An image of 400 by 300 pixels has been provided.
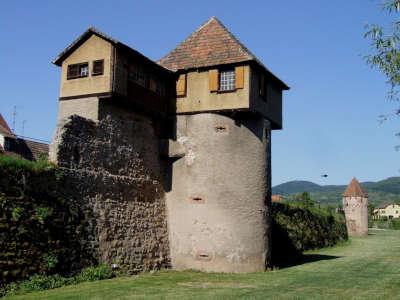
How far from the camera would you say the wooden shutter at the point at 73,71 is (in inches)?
778

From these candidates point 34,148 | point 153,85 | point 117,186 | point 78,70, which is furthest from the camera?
point 34,148

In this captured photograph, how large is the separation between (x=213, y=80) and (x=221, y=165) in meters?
3.72

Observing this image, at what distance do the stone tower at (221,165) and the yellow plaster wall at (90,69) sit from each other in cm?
408

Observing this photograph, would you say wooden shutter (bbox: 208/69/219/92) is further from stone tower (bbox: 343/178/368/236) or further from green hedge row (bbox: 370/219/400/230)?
green hedge row (bbox: 370/219/400/230)

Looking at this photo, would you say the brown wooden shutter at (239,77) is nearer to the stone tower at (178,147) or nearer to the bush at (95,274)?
A: the stone tower at (178,147)

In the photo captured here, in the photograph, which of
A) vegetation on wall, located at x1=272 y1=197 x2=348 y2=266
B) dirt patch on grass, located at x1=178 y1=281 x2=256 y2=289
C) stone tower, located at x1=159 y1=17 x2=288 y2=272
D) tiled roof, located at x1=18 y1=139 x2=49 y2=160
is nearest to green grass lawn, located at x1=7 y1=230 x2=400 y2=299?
dirt patch on grass, located at x1=178 y1=281 x2=256 y2=289

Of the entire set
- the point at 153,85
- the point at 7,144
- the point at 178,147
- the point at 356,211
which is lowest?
the point at 356,211

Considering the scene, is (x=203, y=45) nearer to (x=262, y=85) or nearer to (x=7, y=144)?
(x=262, y=85)

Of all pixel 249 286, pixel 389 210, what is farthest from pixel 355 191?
pixel 389 210

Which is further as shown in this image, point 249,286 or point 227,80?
point 227,80

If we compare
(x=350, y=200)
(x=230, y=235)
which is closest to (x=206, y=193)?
(x=230, y=235)

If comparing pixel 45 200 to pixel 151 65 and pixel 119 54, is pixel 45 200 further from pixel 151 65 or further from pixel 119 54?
pixel 151 65

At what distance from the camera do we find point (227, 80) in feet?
69.7

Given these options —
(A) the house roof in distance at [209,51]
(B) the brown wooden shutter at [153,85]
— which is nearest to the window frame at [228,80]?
(A) the house roof in distance at [209,51]
